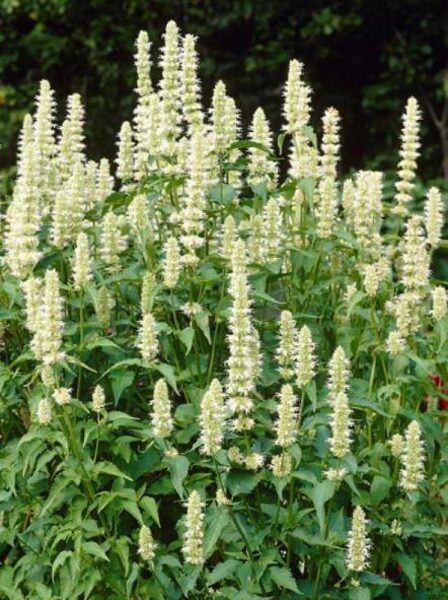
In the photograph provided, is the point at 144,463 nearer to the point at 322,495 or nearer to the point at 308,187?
the point at 322,495

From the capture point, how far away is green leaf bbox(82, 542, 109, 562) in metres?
4.05

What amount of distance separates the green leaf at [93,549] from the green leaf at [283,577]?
56 cm

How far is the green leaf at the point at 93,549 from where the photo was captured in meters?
4.05

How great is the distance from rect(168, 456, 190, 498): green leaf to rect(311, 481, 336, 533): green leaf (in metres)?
0.43

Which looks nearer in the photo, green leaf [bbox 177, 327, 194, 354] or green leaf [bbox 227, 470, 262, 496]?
green leaf [bbox 227, 470, 262, 496]

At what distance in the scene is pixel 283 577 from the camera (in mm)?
4031

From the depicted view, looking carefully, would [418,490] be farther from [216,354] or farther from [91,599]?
[91,599]

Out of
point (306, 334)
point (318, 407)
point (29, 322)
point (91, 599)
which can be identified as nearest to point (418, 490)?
point (318, 407)

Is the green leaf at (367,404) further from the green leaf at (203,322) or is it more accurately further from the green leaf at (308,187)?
the green leaf at (308,187)

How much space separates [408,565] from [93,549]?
3.69ft

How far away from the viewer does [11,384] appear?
4441 mm

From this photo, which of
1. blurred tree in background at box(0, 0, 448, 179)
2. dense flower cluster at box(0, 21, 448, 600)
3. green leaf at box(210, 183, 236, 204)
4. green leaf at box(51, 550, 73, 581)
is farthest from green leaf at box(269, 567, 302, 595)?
blurred tree in background at box(0, 0, 448, 179)

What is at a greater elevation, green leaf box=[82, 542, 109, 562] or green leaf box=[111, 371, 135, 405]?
green leaf box=[111, 371, 135, 405]

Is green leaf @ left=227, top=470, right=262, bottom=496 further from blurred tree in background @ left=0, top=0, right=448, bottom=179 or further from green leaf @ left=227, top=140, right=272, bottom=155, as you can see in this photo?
blurred tree in background @ left=0, top=0, right=448, bottom=179
